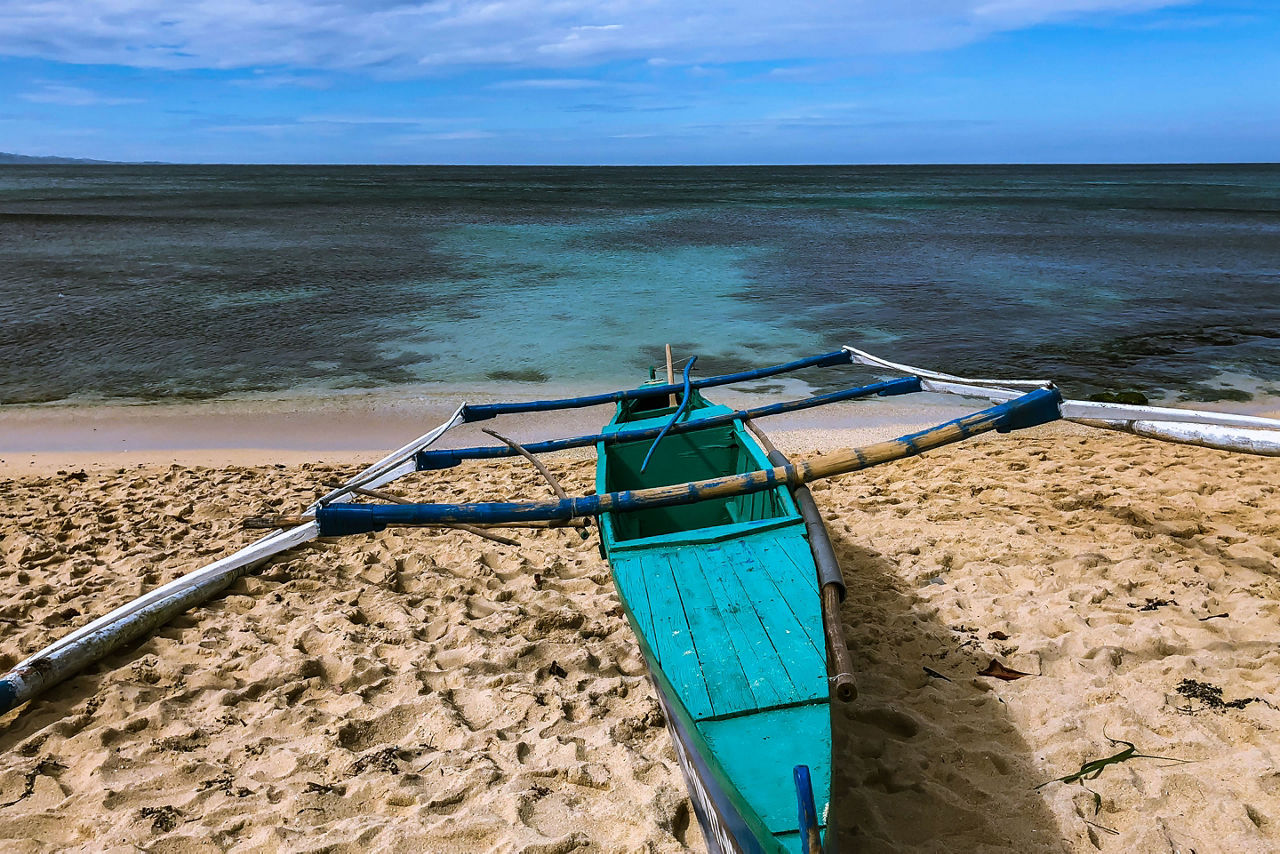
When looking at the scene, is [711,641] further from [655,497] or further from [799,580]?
[655,497]

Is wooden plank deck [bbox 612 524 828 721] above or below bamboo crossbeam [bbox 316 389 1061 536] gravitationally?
below

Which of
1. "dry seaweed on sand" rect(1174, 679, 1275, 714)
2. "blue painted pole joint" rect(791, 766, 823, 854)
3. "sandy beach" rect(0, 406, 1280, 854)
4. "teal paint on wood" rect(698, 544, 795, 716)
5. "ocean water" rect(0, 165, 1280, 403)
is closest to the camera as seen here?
"blue painted pole joint" rect(791, 766, 823, 854)

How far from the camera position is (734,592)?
299 cm

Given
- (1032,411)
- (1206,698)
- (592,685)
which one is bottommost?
(592,685)

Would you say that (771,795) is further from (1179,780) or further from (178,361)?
(178,361)

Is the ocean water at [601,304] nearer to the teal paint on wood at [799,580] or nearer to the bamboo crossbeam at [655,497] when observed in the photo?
the bamboo crossbeam at [655,497]

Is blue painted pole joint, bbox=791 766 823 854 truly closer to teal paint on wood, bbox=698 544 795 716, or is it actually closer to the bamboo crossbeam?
teal paint on wood, bbox=698 544 795 716

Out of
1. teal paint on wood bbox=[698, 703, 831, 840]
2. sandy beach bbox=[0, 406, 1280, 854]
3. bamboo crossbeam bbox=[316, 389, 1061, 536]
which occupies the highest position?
bamboo crossbeam bbox=[316, 389, 1061, 536]

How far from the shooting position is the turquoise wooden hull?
80.7 inches

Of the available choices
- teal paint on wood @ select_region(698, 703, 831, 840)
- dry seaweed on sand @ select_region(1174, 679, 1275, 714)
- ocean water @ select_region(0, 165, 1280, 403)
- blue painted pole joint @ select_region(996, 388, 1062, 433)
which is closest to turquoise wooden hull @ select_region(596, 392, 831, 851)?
teal paint on wood @ select_region(698, 703, 831, 840)

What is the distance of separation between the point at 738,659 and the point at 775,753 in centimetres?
45

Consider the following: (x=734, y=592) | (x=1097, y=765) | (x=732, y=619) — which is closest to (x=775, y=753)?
(x=732, y=619)

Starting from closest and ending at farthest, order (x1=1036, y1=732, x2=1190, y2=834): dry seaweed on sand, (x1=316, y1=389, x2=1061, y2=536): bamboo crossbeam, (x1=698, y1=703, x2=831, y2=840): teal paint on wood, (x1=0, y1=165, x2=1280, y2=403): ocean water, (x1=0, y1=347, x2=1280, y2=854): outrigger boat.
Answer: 1. (x1=698, y1=703, x2=831, y2=840): teal paint on wood
2. (x1=0, y1=347, x2=1280, y2=854): outrigger boat
3. (x1=1036, y1=732, x2=1190, y2=834): dry seaweed on sand
4. (x1=316, y1=389, x2=1061, y2=536): bamboo crossbeam
5. (x1=0, y1=165, x2=1280, y2=403): ocean water

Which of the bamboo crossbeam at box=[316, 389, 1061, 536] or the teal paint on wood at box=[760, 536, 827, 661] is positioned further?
the bamboo crossbeam at box=[316, 389, 1061, 536]
